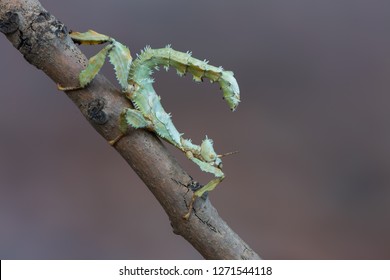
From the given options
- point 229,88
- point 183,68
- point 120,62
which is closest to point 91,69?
point 120,62

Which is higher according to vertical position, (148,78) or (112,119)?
(148,78)

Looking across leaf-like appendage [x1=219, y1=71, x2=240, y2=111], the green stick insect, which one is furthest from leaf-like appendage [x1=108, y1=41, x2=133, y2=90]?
leaf-like appendage [x1=219, y1=71, x2=240, y2=111]

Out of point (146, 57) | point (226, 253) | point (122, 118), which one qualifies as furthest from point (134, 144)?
point (226, 253)

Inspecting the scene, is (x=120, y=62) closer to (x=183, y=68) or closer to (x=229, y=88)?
(x=183, y=68)

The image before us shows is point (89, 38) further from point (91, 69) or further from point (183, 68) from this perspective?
point (183, 68)

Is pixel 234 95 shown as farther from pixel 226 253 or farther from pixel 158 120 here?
pixel 226 253
